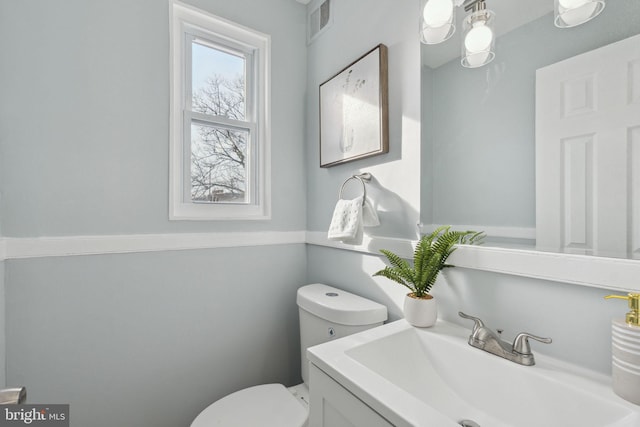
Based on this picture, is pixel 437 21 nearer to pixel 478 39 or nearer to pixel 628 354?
pixel 478 39

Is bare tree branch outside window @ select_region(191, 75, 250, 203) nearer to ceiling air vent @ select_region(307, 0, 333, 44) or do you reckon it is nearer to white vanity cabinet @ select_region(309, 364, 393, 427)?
ceiling air vent @ select_region(307, 0, 333, 44)

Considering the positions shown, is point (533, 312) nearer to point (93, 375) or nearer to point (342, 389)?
point (342, 389)

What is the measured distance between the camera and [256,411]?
1.10 metres

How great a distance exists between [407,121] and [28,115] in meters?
1.39

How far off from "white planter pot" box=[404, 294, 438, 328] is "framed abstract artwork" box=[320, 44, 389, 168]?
0.59 m

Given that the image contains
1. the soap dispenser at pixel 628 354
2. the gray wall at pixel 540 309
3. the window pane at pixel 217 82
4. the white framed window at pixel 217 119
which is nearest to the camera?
the soap dispenser at pixel 628 354

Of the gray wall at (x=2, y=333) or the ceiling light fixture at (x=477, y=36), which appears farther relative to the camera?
the gray wall at (x=2, y=333)

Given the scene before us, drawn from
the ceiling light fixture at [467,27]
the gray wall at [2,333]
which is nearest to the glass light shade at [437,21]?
the ceiling light fixture at [467,27]

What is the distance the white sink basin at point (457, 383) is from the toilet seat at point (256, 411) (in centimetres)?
50

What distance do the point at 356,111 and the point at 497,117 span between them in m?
0.61

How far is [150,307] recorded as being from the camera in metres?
1.28

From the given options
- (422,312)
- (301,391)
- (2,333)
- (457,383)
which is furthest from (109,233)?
(457,383)

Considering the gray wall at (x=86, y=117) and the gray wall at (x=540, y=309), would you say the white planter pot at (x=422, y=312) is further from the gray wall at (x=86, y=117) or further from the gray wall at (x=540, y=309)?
the gray wall at (x=86, y=117)

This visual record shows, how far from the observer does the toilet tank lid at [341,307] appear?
1116 millimetres
